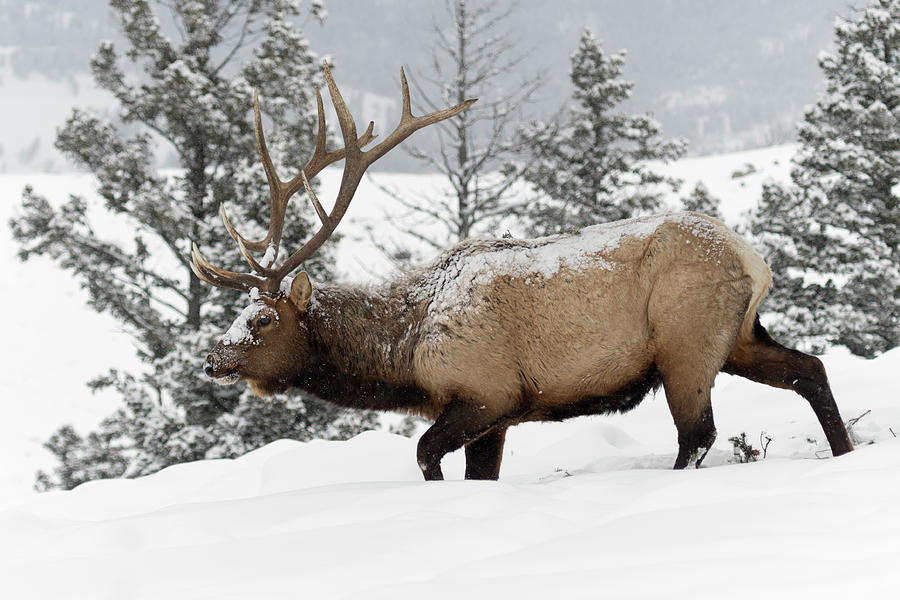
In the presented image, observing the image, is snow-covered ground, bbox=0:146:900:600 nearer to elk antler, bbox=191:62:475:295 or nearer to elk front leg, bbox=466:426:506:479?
elk front leg, bbox=466:426:506:479

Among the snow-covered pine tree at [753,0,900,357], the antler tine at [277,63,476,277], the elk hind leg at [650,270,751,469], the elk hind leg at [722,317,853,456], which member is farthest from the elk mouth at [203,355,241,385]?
the snow-covered pine tree at [753,0,900,357]

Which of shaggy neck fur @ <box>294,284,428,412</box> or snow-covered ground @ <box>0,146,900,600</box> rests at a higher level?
shaggy neck fur @ <box>294,284,428,412</box>

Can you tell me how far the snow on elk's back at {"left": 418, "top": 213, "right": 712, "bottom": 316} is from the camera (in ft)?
13.9

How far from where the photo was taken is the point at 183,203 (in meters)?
12.0

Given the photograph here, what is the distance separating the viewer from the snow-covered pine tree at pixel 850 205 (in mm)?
12828

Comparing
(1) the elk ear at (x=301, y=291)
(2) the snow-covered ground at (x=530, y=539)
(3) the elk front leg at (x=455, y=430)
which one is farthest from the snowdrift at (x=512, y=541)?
(1) the elk ear at (x=301, y=291)

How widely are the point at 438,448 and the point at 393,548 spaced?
193 centimetres

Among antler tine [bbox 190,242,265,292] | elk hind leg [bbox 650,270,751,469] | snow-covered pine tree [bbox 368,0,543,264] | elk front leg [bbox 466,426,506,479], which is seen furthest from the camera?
snow-covered pine tree [bbox 368,0,543,264]

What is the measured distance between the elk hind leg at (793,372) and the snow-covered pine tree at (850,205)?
938cm

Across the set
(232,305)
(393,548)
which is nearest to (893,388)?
(393,548)

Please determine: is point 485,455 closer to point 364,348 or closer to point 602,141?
point 364,348

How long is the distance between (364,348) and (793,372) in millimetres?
2542

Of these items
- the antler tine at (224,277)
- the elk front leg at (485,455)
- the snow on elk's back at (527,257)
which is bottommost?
the elk front leg at (485,455)

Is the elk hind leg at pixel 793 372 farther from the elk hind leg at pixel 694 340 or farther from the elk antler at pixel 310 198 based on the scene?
the elk antler at pixel 310 198
